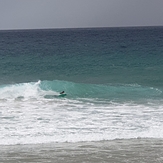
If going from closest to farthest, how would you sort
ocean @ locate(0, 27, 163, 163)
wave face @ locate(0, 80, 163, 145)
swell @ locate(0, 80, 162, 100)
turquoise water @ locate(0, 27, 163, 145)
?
ocean @ locate(0, 27, 163, 163)
wave face @ locate(0, 80, 163, 145)
turquoise water @ locate(0, 27, 163, 145)
swell @ locate(0, 80, 162, 100)

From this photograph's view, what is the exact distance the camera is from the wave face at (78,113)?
1816 cm

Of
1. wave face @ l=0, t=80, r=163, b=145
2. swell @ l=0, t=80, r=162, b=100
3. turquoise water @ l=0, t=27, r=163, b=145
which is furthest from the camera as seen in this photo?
swell @ l=0, t=80, r=162, b=100

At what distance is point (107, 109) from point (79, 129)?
4.02 metres

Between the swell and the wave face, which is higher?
the swell

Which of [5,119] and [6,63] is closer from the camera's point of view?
[5,119]

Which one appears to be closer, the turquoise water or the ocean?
the ocean

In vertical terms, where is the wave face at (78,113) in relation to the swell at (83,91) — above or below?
below

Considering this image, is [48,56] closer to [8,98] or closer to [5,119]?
[8,98]

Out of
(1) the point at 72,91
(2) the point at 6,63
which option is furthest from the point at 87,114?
(2) the point at 6,63

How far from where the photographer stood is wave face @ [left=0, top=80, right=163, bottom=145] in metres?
18.2

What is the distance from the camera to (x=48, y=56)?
5309cm

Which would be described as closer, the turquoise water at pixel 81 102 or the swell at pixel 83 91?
the turquoise water at pixel 81 102

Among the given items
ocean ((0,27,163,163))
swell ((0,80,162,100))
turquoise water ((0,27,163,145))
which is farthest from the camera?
swell ((0,80,162,100))

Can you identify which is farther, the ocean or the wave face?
the wave face
